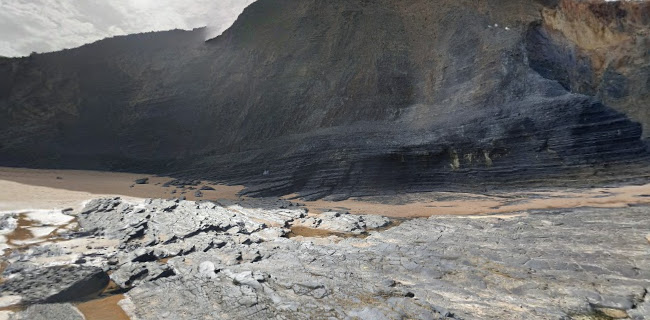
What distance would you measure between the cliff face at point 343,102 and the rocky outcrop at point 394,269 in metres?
5.41

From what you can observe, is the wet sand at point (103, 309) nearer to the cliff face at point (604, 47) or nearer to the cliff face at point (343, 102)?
the cliff face at point (343, 102)

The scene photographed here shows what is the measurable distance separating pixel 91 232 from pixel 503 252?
934cm

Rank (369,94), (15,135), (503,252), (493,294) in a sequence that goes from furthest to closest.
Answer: (15,135), (369,94), (503,252), (493,294)

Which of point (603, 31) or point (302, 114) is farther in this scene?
point (603, 31)

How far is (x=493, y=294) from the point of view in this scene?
4863 mm

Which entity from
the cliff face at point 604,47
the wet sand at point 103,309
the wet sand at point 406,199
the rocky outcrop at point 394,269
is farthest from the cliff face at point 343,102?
the wet sand at point 103,309

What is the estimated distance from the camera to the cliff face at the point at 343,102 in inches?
545

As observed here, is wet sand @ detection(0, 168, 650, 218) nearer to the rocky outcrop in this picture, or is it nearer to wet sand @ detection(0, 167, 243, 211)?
wet sand @ detection(0, 167, 243, 211)

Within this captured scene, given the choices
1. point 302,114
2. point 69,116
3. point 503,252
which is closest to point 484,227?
point 503,252

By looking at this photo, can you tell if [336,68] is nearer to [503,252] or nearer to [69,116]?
[503,252]

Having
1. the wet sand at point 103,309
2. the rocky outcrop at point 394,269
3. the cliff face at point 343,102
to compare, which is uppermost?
the cliff face at point 343,102

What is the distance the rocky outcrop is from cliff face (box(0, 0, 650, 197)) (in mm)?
5413

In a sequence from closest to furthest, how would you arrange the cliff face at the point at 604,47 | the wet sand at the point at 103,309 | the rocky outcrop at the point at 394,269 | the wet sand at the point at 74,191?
the rocky outcrop at the point at 394,269
the wet sand at the point at 103,309
the wet sand at the point at 74,191
the cliff face at the point at 604,47

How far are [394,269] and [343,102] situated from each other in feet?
44.9
